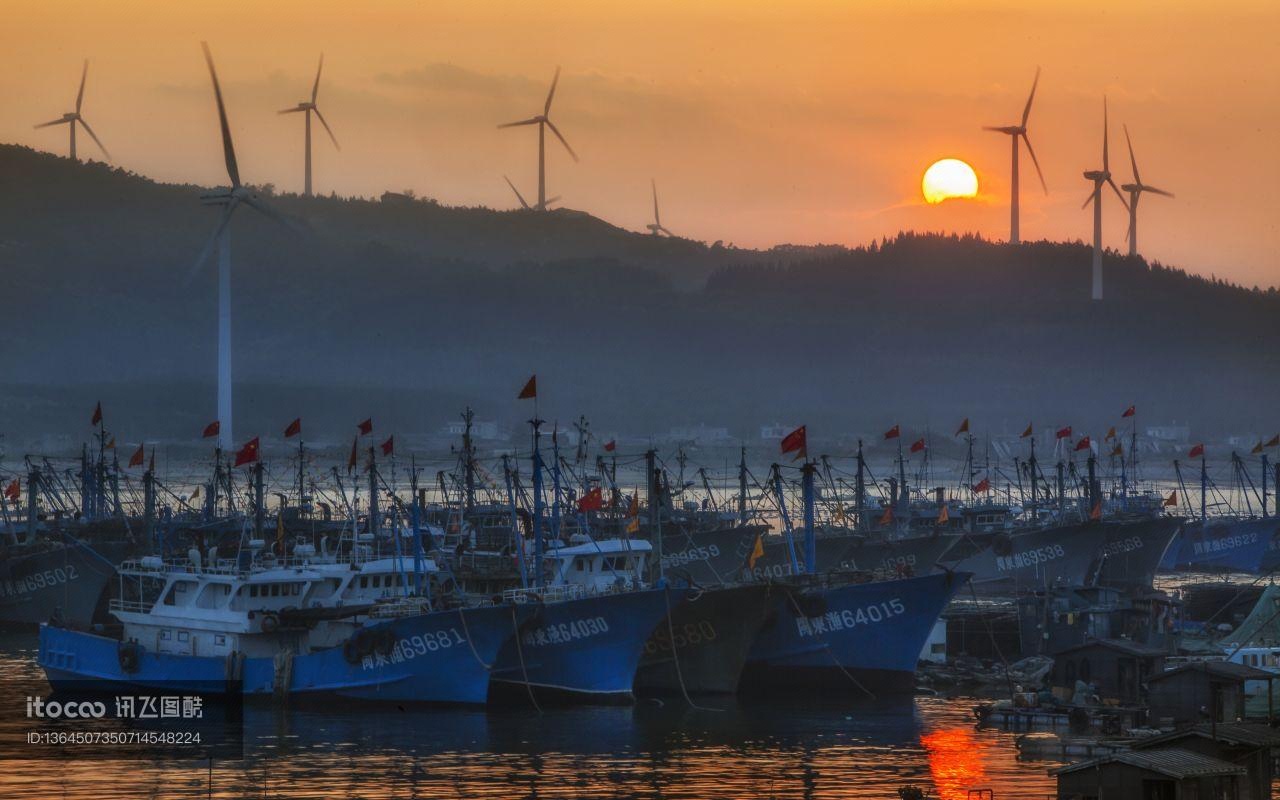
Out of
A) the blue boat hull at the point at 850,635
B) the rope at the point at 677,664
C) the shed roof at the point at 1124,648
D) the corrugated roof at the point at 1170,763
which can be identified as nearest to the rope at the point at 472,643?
the rope at the point at 677,664

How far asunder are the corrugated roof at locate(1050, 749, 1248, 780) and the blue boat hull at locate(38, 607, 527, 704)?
1057 inches

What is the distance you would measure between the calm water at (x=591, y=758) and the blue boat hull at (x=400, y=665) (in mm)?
1100

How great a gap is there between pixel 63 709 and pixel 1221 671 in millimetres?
40119

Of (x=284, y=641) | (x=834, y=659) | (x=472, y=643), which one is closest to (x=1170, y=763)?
(x=472, y=643)

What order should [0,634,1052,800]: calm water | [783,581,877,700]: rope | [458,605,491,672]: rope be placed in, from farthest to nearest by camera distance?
[783,581,877,700]: rope
[458,605,491,672]: rope
[0,634,1052,800]: calm water

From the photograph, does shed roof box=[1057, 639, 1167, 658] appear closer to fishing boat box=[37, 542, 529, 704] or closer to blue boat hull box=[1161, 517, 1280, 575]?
fishing boat box=[37, 542, 529, 704]

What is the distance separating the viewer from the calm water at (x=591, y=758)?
60.7 metres

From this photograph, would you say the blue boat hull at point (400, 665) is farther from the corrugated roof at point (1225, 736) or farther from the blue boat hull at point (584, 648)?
the corrugated roof at point (1225, 736)

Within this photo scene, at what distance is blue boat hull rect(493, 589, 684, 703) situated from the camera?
246 feet

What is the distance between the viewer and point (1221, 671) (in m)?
65.3

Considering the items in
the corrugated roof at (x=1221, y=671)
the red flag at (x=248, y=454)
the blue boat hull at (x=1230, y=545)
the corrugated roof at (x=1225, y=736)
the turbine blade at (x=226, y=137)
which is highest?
the turbine blade at (x=226, y=137)

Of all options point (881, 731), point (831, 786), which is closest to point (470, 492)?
point (881, 731)

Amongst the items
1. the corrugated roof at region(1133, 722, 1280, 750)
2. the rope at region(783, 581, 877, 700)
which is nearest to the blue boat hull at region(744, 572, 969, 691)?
the rope at region(783, 581, 877, 700)

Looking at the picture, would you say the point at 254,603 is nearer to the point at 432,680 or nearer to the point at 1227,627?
the point at 432,680
